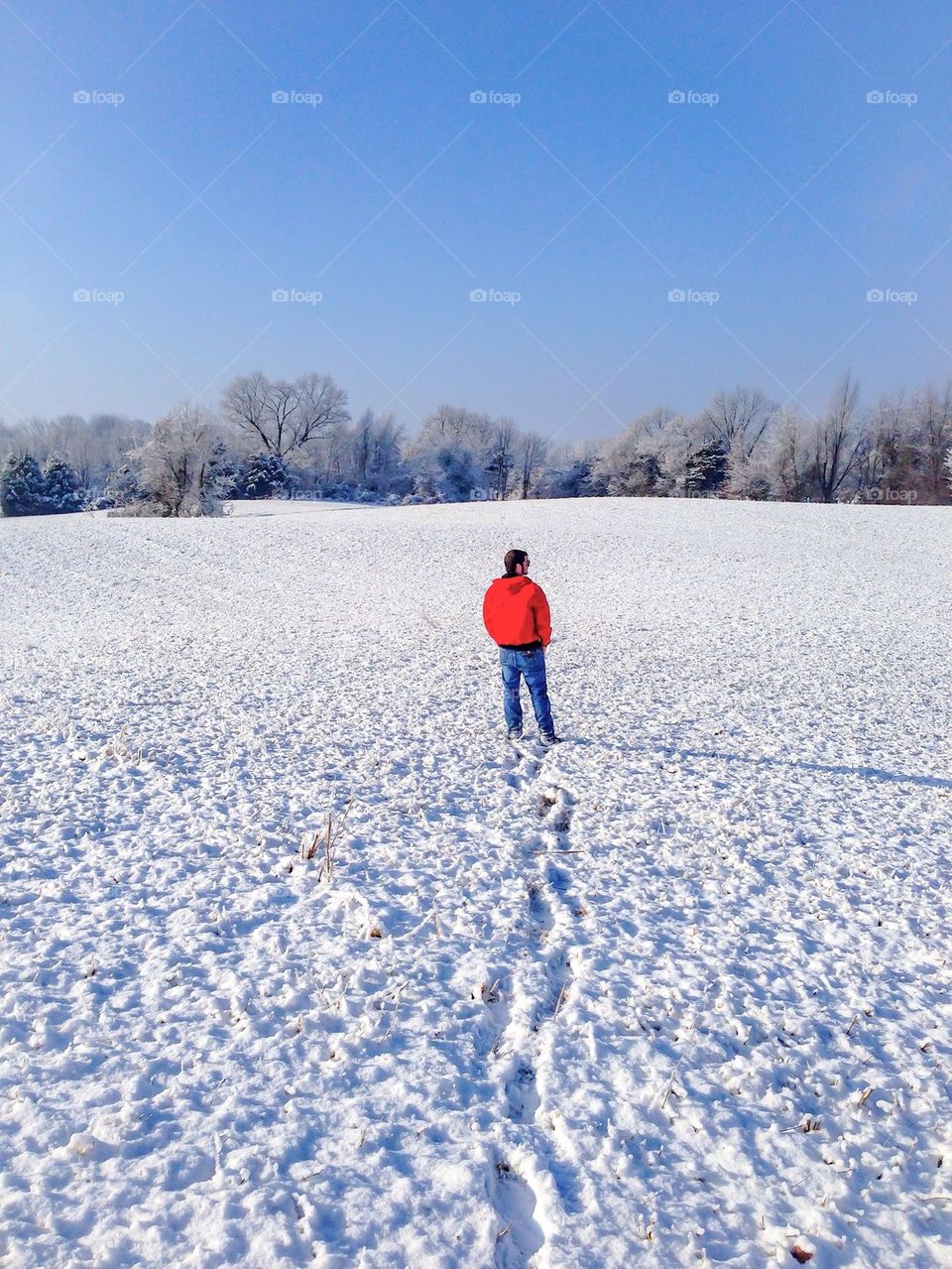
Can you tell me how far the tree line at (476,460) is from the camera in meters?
60.1

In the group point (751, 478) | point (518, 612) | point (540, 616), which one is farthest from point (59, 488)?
point (540, 616)

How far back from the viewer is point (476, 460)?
88.9 metres

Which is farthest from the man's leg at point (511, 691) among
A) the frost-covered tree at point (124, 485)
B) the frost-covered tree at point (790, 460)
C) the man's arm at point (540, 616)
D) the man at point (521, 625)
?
the frost-covered tree at point (790, 460)

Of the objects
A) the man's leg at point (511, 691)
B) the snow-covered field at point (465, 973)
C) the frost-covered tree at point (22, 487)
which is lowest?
the snow-covered field at point (465, 973)

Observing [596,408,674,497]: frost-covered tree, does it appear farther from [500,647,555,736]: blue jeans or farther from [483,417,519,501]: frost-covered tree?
[500,647,555,736]: blue jeans

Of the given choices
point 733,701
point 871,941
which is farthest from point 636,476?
point 871,941

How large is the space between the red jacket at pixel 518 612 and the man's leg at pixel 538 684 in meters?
0.26

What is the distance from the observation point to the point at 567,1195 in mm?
3615

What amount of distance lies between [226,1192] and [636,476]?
270ft

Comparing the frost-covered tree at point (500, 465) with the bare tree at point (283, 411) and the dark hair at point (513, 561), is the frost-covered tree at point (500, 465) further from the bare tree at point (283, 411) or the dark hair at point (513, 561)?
the dark hair at point (513, 561)

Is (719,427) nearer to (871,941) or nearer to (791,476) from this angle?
(791,476)

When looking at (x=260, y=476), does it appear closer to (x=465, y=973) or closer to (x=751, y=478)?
(x=751, y=478)

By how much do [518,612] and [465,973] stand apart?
532 cm

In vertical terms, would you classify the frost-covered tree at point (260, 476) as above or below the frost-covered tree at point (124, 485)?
above
